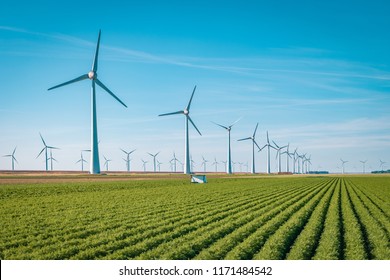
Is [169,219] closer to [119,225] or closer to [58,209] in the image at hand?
[119,225]

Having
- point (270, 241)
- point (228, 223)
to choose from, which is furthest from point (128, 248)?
point (228, 223)

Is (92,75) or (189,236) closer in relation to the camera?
(189,236)

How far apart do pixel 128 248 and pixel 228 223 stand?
733 cm

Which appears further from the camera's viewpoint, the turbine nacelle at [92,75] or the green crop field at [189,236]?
the turbine nacelle at [92,75]

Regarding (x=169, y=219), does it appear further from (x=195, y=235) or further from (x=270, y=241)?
(x=270, y=241)

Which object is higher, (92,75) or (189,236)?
(92,75)

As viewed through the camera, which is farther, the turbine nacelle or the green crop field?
the turbine nacelle

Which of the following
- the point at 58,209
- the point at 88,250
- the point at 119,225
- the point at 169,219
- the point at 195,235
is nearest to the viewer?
the point at 88,250

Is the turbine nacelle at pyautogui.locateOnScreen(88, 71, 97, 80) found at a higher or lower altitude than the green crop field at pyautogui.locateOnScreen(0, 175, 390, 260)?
higher

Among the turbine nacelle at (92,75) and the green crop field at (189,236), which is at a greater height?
the turbine nacelle at (92,75)
